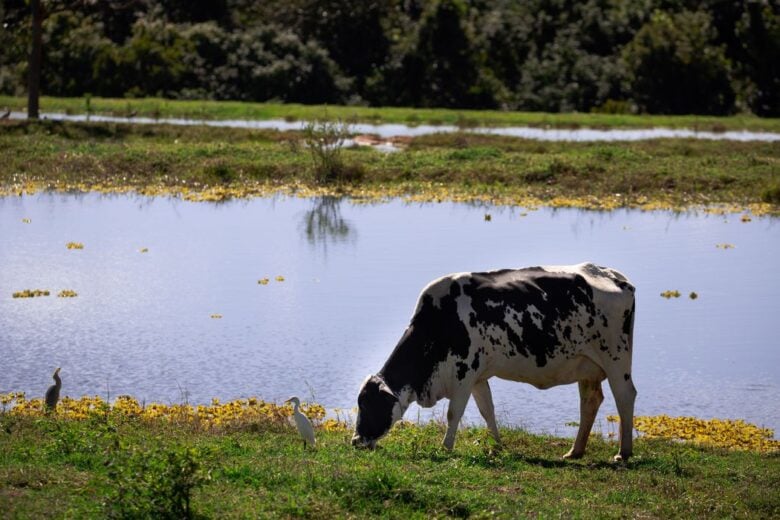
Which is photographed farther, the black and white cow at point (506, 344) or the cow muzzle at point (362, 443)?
the black and white cow at point (506, 344)

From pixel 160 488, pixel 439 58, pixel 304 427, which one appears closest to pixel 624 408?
pixel 304 427

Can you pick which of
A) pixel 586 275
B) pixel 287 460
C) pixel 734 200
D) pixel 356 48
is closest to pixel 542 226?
pixel 734 200

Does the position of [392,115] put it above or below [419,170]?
above

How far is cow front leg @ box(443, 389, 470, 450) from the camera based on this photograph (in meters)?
11.7

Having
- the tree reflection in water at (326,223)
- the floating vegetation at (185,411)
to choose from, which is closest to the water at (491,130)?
the tree reflection in water at (326,223)

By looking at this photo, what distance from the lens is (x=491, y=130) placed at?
4522 cm

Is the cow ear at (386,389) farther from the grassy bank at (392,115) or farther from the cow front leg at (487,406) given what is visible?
the grassy bank at (392,115)

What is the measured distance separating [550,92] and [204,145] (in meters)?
23.0

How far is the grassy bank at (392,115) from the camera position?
4725 centimetres

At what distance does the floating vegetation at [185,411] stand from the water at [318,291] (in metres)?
0.73

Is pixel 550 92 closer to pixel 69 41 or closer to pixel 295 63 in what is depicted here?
pixel 295 63

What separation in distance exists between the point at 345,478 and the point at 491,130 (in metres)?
36.2

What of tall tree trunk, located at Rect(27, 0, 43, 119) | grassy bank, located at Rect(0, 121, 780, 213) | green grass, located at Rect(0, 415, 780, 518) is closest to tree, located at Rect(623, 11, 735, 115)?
grassy bank, located at Rect(0, 121, 780, 213)

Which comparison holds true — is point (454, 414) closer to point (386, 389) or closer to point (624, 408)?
point (386, 389)
